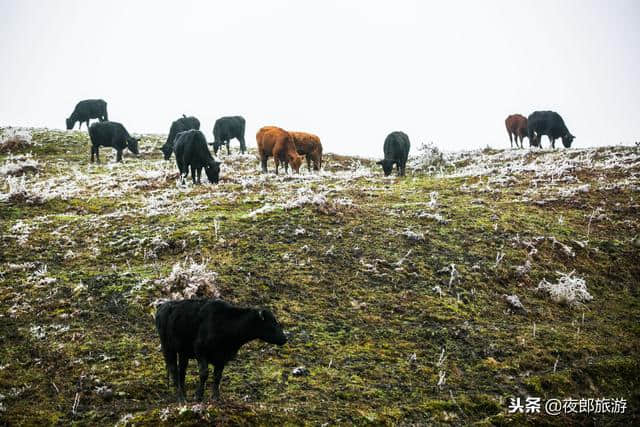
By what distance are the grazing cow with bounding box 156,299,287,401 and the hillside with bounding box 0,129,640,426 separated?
502 mm

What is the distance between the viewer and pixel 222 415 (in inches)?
256

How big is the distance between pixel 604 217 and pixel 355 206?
7303 millimetres

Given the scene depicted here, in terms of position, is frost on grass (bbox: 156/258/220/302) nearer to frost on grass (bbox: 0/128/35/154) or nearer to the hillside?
the hillside

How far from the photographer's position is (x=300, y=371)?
809 cm

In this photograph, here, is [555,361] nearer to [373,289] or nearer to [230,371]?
[373,289]

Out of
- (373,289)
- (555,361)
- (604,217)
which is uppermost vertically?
(604,217)

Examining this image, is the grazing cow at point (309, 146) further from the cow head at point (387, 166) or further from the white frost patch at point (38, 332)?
the white frost patch at point (38, 332)

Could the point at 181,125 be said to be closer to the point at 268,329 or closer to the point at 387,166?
the point at 387,166

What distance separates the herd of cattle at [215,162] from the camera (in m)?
7.12

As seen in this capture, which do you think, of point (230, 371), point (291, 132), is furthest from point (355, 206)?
point (291, 132)

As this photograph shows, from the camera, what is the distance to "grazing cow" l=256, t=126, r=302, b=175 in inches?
1035

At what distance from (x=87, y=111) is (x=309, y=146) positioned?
2383 cm

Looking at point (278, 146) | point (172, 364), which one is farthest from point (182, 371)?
point (278, 146)

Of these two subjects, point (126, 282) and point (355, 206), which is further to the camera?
point (355, 206)
